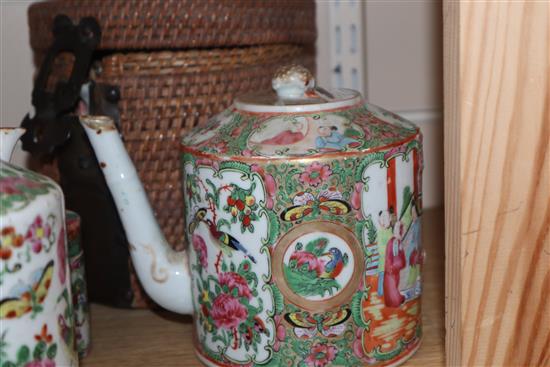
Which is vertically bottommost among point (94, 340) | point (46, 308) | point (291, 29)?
point (94, 340)

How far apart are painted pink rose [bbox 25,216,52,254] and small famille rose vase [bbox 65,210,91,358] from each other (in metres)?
0.15

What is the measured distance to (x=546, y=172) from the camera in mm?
552

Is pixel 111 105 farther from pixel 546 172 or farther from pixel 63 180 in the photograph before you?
pixel 546 172

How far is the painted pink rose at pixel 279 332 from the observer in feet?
2.03

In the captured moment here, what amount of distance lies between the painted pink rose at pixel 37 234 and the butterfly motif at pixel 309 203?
158 mm

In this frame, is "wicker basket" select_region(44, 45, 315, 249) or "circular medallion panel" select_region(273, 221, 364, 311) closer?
"circular medallion panel" select_region(273, 221, 364, 311)

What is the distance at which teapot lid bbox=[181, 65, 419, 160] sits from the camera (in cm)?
60

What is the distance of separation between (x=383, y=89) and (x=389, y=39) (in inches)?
2.4

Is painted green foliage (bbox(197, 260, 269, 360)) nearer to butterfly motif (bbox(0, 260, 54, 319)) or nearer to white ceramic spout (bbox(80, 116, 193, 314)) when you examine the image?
white ceramic spout (bbox(80, 116, 193, 314))

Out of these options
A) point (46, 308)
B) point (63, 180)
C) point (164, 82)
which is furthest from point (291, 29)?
point (46, 308)

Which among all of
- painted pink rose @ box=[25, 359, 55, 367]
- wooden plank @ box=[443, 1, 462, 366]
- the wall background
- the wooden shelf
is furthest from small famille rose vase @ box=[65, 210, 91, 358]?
the wall background

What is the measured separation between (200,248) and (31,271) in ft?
0.51

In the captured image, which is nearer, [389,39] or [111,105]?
[111,105]

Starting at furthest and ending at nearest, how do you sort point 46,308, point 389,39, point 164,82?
point 389,39 < point 164,82 < point 46,308
